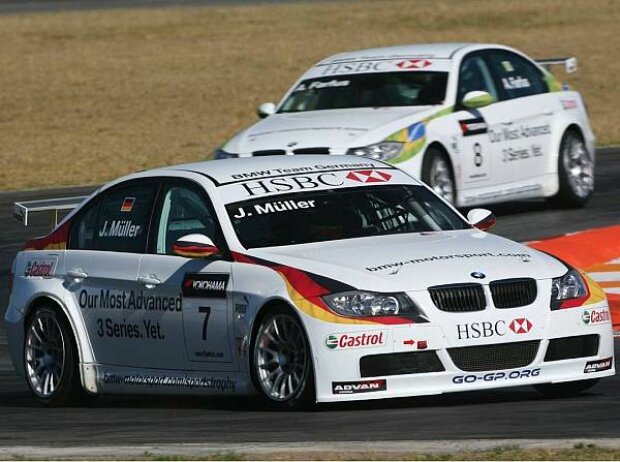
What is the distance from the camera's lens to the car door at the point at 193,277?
10.1 meters

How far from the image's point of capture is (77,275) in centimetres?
1115

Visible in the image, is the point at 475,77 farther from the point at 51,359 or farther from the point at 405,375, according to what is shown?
the point at 405,375

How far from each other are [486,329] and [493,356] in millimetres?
143

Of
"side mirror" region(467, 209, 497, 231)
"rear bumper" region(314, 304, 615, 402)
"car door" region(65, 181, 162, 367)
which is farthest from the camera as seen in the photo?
"side mirror" region(467, 209, 497, 231)

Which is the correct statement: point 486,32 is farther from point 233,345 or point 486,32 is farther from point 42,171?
point 233,345

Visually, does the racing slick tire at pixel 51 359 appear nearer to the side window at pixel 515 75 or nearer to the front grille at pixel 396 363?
the front grille at pixel 396 363

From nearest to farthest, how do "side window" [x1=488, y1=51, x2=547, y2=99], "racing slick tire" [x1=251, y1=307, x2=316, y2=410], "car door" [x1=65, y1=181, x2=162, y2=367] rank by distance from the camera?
"racing slick tire" [x1=251, y1=307, x2=316, y2=410] → "car door" [x1=65, y1=181, x2=162, y2=367] → "side window" [x1=488, y1=51, x2=547, y2=99]

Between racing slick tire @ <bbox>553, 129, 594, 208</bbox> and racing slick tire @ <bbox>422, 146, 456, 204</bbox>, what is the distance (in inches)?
67.6

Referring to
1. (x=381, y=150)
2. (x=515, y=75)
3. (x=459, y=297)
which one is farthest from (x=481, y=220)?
(x=515, y=75)

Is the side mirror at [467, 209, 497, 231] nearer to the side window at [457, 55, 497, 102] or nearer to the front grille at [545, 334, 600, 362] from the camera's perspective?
the front grille at [545, 334, 600, 362]

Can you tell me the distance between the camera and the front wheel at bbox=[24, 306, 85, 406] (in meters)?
11.1

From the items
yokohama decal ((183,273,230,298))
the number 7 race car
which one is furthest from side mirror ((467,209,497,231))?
yokohama decal ((183,273,230,298))

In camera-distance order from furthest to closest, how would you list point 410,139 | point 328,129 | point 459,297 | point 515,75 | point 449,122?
point 515,75
point 449,122
point 410,139
point 328,129
point 459,297

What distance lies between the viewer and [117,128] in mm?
30141
